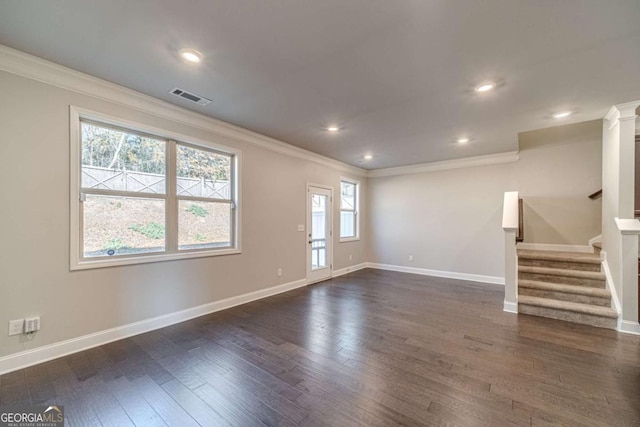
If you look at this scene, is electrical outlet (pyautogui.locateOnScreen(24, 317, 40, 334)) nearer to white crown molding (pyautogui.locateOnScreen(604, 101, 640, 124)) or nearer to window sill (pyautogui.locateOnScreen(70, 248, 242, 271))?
window sill (pyautogui.locateOnScreen(70, 248, 242, 271))

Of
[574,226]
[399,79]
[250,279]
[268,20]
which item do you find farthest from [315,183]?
[574,226]

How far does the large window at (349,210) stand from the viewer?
661cm

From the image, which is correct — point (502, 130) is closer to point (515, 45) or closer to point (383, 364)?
point (515, 45)

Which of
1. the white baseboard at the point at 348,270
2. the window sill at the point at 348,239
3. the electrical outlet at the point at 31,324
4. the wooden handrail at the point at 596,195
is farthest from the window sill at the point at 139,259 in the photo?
the wooden handrail at the point at 596,195

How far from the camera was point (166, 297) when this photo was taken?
130 inches

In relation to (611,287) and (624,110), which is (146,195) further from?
(611,287)

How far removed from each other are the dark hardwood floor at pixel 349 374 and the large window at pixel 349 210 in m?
3.28

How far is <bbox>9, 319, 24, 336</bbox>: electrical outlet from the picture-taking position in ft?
7.48

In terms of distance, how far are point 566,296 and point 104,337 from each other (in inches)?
234

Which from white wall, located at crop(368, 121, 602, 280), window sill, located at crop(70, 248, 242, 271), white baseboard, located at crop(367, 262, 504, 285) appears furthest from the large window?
window sill, located at crop(70, 248, 242, 271)

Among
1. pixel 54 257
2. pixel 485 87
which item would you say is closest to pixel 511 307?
pixel 485 87

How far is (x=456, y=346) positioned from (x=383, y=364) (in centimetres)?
94

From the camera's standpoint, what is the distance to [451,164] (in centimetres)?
604

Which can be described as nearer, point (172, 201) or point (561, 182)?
point (172, 201)
